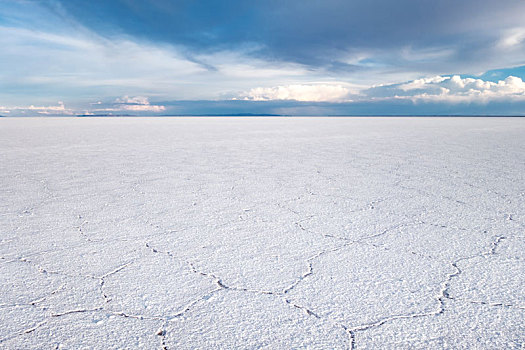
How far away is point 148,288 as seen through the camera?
1.40m

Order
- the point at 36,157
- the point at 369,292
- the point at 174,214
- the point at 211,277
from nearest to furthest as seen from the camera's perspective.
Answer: the point at 369,292 → the point at 211,277 → the point at 174,214 → the point at 36,157

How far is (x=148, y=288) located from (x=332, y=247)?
2.84 feet

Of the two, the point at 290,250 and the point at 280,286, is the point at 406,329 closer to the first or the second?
the point at 280,286

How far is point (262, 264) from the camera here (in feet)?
5.30

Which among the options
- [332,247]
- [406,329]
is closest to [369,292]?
[406,329]

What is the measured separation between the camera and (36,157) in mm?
5262

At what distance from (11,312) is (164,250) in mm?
668

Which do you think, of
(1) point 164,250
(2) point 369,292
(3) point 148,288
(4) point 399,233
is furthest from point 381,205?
(3) point 148,288

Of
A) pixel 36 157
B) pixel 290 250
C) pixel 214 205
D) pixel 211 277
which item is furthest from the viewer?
pixel 36 157

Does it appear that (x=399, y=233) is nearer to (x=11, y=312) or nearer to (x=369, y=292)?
(x=369, y=292)

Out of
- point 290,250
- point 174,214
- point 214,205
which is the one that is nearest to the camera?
point 290,250

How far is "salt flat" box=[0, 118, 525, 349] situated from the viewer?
3.69ft

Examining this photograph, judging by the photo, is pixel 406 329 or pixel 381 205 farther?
pixel 381 205

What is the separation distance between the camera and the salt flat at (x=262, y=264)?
113 centimetres
